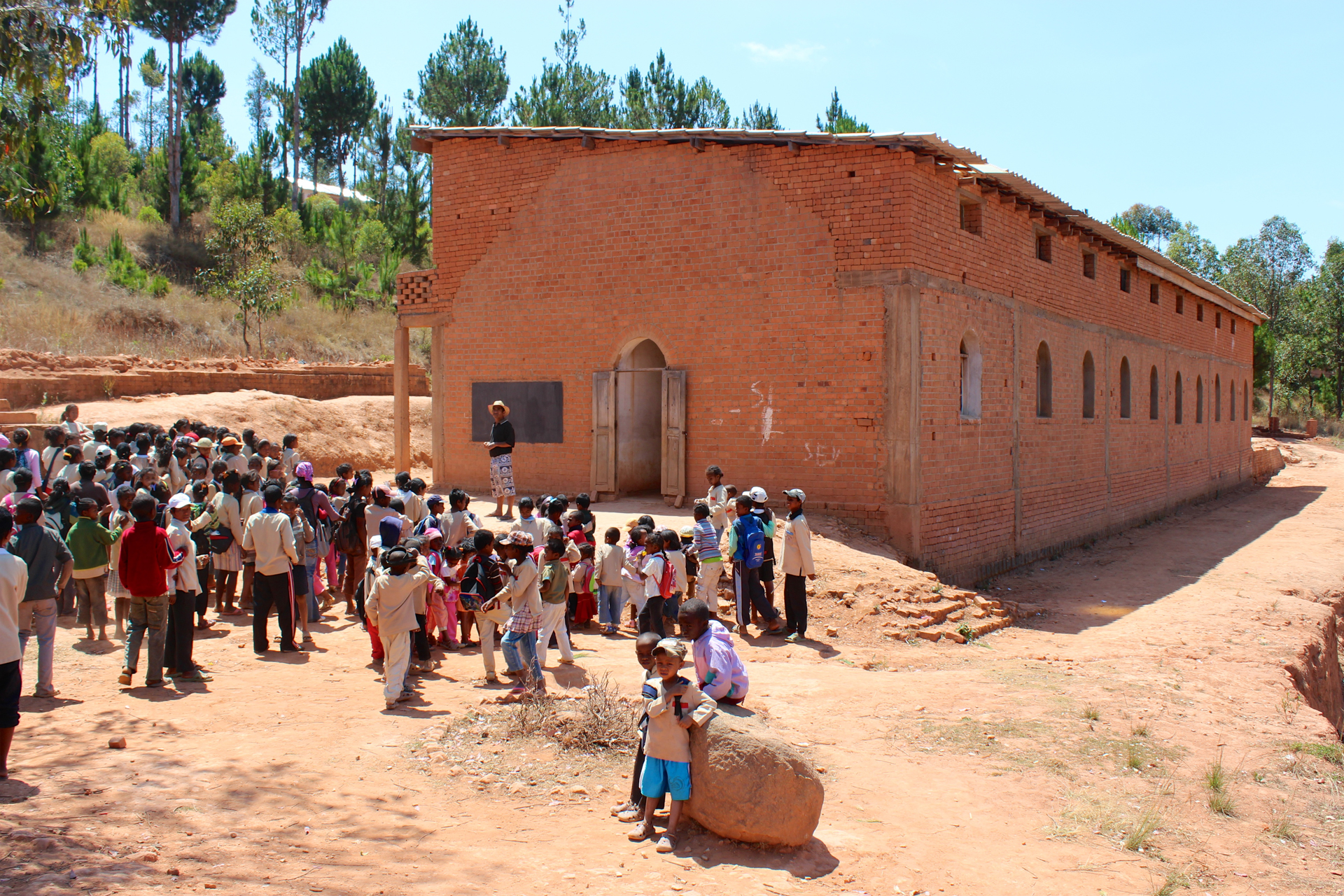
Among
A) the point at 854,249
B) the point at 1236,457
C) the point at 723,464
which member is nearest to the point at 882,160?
the point at 854,249

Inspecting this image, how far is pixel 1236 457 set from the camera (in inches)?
1181

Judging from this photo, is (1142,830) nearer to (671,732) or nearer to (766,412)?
(671,732)

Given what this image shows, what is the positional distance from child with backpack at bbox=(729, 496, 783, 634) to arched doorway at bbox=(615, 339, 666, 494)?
4648 millimetres

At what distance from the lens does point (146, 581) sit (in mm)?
6902

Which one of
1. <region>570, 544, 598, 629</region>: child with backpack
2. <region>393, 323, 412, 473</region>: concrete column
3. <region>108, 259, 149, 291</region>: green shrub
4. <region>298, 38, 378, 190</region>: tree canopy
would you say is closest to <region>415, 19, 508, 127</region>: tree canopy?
<region>298, 38, 378, 190</region>: tree canopy

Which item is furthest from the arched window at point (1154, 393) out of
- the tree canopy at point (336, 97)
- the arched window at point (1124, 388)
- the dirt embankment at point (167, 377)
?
the tree canopy at point (336, 97)

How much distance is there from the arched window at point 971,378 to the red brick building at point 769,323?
0.03 m

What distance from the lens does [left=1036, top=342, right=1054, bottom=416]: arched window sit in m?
16.6

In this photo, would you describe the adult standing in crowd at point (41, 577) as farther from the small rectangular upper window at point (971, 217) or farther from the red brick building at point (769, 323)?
the small rectangular upper window at point (971, 217)

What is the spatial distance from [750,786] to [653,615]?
3.62m

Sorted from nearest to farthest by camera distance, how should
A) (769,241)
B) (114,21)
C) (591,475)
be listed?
(114,21), (769,241), (591,475)

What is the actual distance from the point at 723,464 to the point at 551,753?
7270mm

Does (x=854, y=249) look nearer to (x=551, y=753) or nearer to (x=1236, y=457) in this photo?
(x=551, y=753)

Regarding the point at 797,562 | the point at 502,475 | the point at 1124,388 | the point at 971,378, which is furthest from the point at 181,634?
the point at 1124,388
